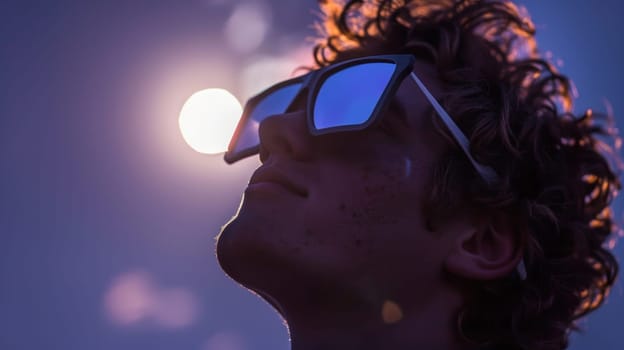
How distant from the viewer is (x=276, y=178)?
2816mm

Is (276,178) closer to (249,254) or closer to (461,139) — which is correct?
(249,254)

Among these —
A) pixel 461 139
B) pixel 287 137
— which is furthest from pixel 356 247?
pixel 461 139

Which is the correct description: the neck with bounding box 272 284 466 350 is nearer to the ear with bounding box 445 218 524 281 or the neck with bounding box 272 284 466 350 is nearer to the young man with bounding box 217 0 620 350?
the young man with bounding box 217 0 620 350

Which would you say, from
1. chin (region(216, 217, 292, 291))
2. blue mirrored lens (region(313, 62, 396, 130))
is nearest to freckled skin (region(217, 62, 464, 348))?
chin (region(216, 217, 292, 291))

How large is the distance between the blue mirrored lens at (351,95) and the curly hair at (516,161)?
0.42 metres

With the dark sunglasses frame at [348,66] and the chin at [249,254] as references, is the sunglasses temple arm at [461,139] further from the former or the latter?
the chin at [249,254]

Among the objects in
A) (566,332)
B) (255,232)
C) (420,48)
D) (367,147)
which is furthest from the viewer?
(420,48)

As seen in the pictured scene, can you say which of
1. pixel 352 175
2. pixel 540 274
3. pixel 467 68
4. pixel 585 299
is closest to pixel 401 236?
pixel 352 175

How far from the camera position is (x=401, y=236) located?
9.04ft

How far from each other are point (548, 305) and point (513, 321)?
9.5 inches

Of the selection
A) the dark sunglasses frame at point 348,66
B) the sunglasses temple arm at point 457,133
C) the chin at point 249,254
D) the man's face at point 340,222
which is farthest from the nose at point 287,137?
the sunglasses temple arm at point 457,133

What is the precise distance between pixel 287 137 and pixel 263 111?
2.79 feet

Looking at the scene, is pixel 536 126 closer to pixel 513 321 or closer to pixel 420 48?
pixel 420 48

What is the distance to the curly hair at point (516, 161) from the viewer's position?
300cm
